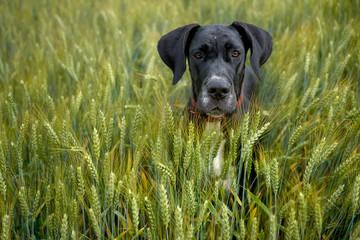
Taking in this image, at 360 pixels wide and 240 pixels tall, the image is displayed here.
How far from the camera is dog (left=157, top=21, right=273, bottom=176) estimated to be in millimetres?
2920

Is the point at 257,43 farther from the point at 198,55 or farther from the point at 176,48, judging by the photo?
the point at 176,48

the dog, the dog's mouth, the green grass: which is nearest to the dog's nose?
the dog

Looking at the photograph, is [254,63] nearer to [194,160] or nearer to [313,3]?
[194,160]


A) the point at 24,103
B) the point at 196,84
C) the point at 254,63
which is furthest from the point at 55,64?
the point at 254,63

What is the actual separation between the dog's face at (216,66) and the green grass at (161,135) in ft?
0.82

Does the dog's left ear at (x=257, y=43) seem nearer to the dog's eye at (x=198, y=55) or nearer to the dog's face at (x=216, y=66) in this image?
the dog's face at (x=216, y=66)

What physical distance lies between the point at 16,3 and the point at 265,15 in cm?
559

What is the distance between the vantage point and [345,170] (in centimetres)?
204

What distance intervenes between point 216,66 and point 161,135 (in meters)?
1.16

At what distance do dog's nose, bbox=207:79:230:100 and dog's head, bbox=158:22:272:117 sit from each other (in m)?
0.03

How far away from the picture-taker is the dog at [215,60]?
2920 millimetres

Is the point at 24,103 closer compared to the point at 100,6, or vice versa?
the point at 24,103

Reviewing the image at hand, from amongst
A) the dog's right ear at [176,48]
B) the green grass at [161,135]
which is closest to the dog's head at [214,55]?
the dog's right ear at [176,48]

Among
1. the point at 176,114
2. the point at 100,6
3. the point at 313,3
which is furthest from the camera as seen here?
the point at 100,6
